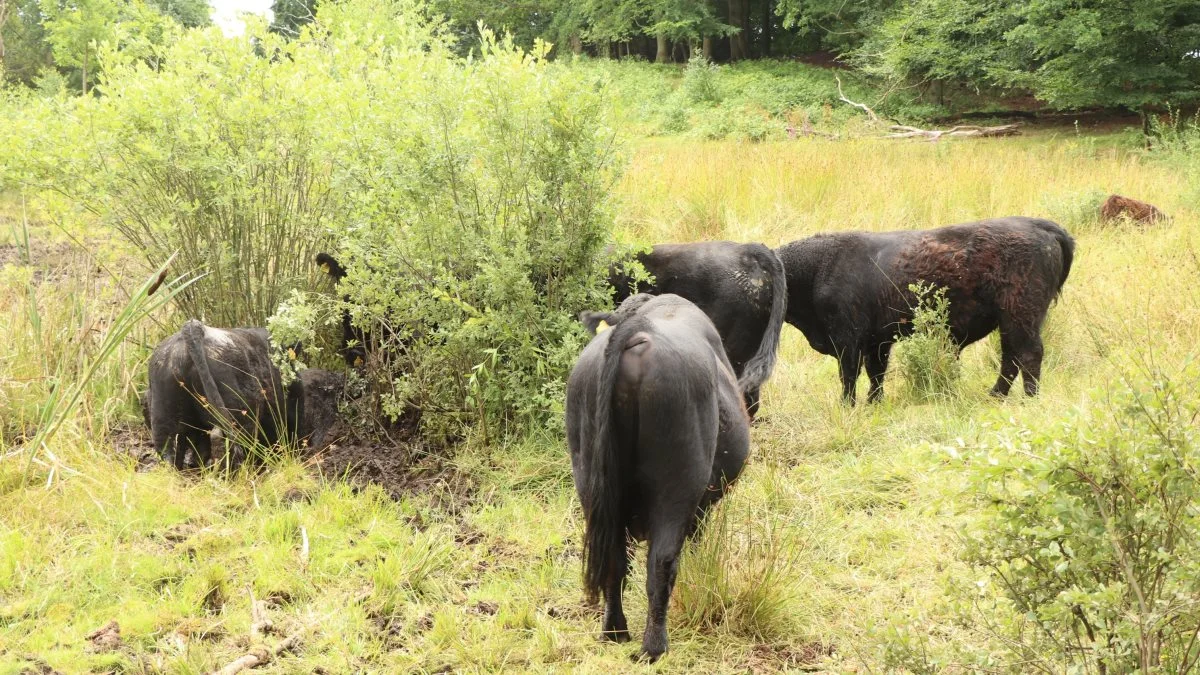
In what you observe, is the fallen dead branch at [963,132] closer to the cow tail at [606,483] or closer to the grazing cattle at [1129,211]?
the grazing cattle at [1129,211]

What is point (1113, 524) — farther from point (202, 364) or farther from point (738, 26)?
point (738, 26)

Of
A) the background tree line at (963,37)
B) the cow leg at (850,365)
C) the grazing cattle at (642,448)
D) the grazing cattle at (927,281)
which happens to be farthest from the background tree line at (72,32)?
the background tree line at (963,37)

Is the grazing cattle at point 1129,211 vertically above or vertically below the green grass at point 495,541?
above

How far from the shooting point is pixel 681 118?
79.6 ft

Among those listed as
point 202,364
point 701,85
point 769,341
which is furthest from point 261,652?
point 701,85

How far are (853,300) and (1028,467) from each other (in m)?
4.80

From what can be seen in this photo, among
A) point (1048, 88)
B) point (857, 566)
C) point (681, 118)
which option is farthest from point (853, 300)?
point (681, 118)

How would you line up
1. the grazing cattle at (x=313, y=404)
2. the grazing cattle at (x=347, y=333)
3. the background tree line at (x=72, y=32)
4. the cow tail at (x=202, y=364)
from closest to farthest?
the cow tail at (x=202, y=364) → the grazing cattle at (x=313, y=404) → the grazing cattle at (x=347, y=333) → the background tree line at (x=72, y=32)

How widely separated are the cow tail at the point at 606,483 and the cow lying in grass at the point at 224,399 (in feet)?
9.40

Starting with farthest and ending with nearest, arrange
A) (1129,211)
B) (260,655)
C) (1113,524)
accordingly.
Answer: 1. (1129,211)
2. (260,655)
3. (1113,524)

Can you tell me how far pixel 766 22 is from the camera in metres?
37.8

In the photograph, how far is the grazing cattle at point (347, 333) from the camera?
262 inches

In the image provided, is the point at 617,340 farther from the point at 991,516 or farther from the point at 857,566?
the point at 857,566

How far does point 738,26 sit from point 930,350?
3178 centimetres
